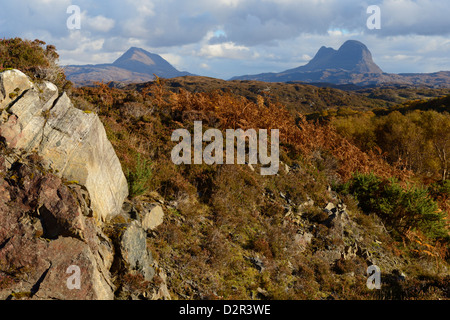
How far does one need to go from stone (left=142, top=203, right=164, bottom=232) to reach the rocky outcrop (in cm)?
73

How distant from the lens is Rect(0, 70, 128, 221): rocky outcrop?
450 cm

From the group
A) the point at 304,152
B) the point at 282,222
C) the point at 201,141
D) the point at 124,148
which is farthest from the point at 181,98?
the point at 282,222

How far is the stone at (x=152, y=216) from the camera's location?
6.09 meters

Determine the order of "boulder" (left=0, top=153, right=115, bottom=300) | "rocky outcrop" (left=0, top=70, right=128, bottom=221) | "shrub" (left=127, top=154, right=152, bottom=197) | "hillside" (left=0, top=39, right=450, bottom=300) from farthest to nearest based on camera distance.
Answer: "shrub" (left=127, top=154, right=152, bottom=197), "rocky outcrop" (left=0, top=70, right=128, bottom=221), "hillside" (left=0, top=39, right=450, bottom=300), "boulder" (left=0, top=153, right=115, bottom=300)

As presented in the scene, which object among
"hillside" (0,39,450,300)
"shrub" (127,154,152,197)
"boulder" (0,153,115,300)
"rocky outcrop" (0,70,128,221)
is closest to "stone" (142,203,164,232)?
"hillside" (0,39,450,300)

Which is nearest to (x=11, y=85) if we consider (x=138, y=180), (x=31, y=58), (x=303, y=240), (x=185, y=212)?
(x=31, y=58)

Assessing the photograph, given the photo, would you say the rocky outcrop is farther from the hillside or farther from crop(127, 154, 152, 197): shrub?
crop(127, 154, 152, 197): shrub

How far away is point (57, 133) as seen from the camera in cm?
487

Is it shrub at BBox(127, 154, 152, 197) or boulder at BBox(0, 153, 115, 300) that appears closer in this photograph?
boulder at BBox(0, 153, 115, 300)

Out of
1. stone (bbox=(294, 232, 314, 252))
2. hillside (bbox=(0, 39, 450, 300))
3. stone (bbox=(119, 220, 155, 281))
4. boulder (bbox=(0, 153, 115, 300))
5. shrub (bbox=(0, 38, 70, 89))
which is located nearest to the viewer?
boulder (bbox=(0, 153, 115, 300))

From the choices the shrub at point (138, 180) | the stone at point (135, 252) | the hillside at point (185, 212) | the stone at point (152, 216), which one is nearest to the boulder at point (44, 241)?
the hillside at point (185, 212)

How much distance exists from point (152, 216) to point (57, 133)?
2797mm

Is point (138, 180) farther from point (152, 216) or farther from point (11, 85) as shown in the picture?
point (11, 85)

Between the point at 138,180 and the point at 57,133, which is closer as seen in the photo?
the point at 57,133
